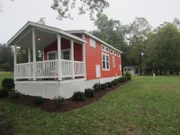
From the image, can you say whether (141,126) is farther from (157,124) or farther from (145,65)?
(145,65)

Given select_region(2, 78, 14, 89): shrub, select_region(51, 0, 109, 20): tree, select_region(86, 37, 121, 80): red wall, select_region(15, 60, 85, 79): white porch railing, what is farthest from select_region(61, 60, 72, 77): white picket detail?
select_region(2, 78, 14, 89): shrub

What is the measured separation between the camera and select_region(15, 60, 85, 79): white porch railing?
6961 mm

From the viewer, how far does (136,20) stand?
40094 mm

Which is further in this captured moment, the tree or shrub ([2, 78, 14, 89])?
shrub ([2, 78, 14, 89])

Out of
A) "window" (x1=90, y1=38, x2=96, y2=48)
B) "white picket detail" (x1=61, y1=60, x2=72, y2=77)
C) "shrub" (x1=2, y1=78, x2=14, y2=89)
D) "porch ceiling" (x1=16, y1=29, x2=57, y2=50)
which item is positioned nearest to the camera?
"white picket detail" (x1=61, y1=60, x2=72, y2=77)

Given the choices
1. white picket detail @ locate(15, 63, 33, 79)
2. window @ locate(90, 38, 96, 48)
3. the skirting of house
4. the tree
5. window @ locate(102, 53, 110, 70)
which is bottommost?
the skirting of house

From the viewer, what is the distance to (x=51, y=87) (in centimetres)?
691

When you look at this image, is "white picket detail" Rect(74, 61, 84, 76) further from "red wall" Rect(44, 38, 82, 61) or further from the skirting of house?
"red wall" Rect(44, 38, 82, 61)

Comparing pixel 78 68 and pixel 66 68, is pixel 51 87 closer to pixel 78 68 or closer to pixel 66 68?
pixel 66 68

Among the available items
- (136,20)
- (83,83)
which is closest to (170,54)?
(136,20)

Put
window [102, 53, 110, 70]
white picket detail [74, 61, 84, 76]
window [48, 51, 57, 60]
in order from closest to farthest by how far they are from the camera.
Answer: white picket detail [74, 61, 84, 76] → window [48, 51, 57, 60] → window [102, 53, 110, 70]

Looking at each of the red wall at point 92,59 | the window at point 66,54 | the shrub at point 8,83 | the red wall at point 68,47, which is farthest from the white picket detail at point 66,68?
the shrub at point 8,83

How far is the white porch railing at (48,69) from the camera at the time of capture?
6961 mm

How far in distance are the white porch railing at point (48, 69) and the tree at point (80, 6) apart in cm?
320
